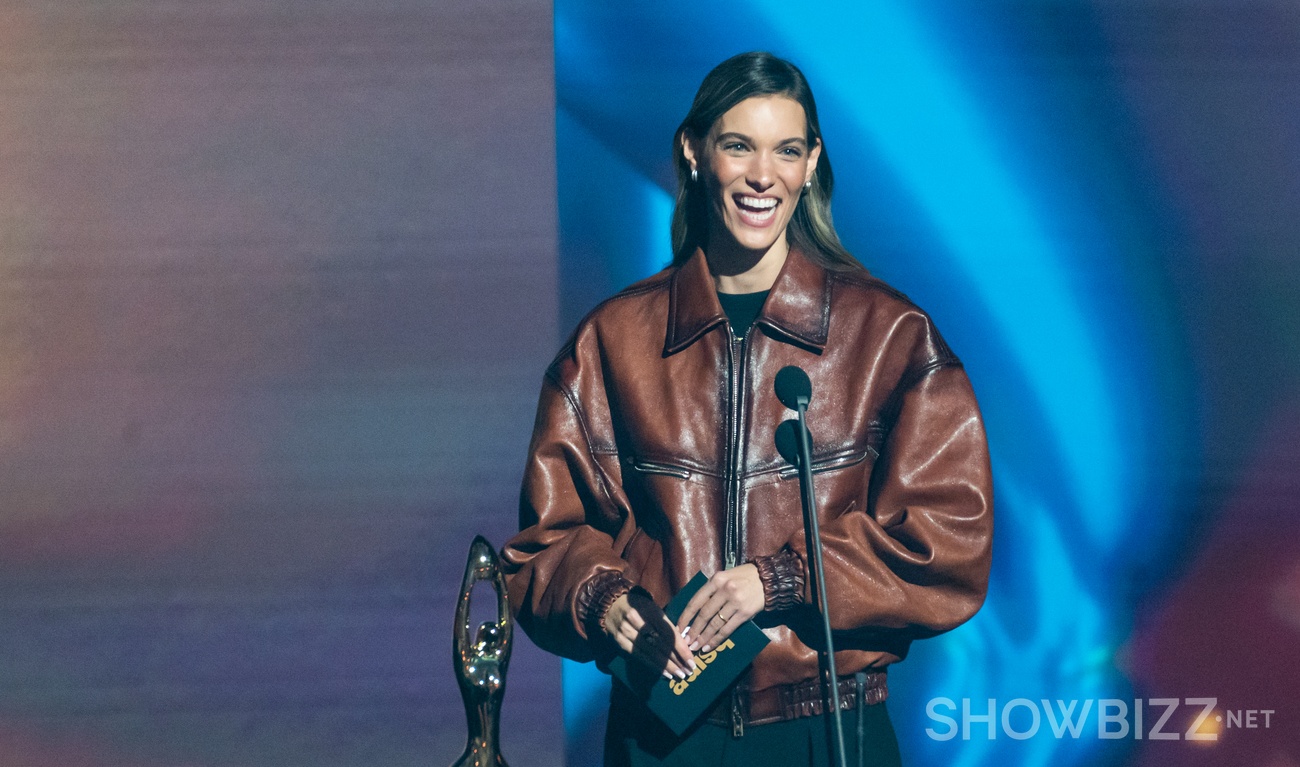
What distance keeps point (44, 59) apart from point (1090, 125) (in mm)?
2498

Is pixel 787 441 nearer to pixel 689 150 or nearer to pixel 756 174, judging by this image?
pixel 756 174

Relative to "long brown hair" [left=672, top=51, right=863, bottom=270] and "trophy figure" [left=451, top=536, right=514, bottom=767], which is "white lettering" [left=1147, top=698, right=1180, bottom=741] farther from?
"trophy figure" [left=451, top=536, right=514, bottom=767]

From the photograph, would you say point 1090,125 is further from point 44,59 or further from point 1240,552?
point 44,59

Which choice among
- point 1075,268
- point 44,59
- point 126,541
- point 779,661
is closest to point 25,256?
point 44,59

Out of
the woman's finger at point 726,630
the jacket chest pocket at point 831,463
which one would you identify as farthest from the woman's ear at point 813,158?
the woman's finger at point 726,630

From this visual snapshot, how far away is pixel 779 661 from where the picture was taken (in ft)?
8.70

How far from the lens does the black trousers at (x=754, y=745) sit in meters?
2.65

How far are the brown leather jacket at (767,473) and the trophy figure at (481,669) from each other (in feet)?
1.14

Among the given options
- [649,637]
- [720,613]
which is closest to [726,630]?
[720,613]

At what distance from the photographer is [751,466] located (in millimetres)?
2748

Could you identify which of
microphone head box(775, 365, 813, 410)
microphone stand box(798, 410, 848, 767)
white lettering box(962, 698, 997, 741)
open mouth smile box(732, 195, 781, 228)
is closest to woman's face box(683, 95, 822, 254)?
open mouth smile box(732, 195, 781, 228)

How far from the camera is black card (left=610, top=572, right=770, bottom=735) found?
2.56 meters

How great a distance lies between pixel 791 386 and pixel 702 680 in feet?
1.72

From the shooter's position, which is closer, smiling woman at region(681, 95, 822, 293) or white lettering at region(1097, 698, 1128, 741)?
smiling woman at region(681, 95, 822, 293)
